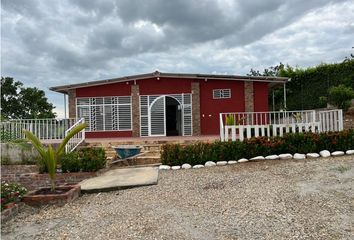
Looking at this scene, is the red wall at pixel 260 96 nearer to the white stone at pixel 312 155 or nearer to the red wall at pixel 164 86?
the red wall at pixel 164 86

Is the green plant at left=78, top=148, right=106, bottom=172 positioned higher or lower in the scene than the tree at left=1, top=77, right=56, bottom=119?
lower

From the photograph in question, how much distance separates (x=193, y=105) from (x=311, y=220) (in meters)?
12.7

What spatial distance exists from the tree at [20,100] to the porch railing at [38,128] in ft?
43.6

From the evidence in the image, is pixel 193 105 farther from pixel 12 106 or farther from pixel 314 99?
pixel 12 106

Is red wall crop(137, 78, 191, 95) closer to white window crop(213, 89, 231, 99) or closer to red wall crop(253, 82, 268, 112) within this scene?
white window crop(213, 89, 231, 99)

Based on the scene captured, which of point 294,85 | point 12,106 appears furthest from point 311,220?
point 12,106

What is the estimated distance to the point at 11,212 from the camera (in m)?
5.94

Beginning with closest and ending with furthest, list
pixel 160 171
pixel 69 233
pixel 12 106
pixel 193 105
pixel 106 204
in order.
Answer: pixel 69 233, pixel 106 204, pixel 160 171, pixel 193 105, pixel 12 106

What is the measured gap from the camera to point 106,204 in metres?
6.32

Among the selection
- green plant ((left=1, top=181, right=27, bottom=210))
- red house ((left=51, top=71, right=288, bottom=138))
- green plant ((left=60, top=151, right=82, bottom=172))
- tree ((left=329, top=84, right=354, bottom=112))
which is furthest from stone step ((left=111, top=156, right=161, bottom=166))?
tree ((left=329, top=84, right=354, bottom=112))

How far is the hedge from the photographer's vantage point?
9.52 meters

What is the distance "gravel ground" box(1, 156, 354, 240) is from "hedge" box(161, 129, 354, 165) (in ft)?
5.43

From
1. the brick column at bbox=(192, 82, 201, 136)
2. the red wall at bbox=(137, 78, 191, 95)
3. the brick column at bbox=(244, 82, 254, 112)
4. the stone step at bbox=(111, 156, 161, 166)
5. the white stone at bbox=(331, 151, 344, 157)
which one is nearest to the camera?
the white stone at bbox=(331, 151, 344, 157)

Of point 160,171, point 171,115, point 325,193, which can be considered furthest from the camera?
point 171,115
